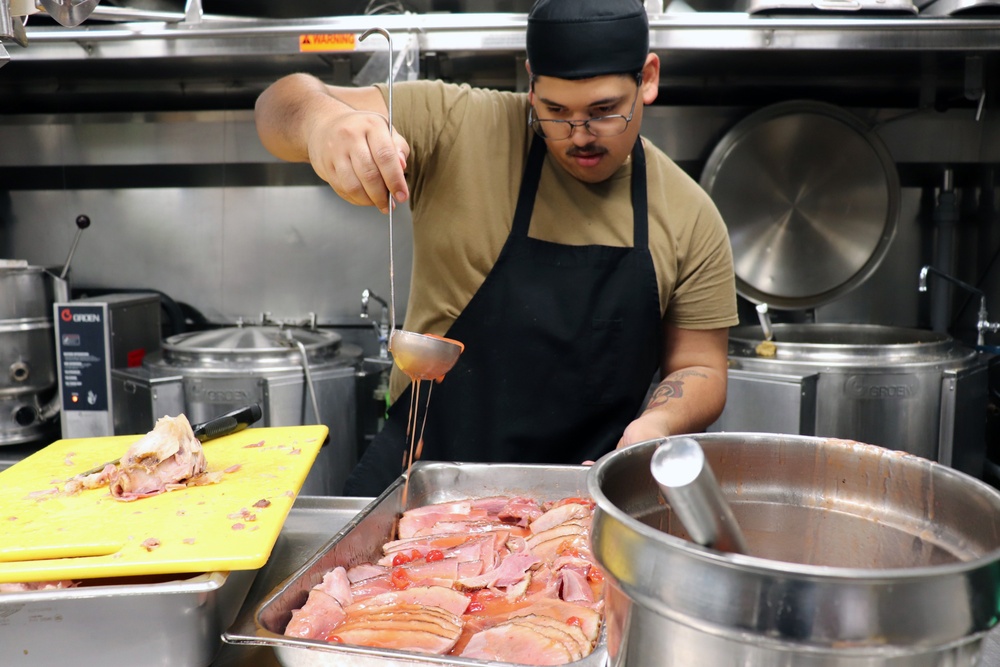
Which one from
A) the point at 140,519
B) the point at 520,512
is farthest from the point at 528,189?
the point at 140,519

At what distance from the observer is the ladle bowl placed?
1.52 m

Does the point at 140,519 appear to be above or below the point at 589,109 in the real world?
below

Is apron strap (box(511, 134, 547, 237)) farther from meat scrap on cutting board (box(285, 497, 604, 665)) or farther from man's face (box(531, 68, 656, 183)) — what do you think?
meat scrap on cutting board (box(285, 497, 604, 665))

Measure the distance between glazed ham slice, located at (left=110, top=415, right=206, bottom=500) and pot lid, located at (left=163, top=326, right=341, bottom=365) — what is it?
181 cm

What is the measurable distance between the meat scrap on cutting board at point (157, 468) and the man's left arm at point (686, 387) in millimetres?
807

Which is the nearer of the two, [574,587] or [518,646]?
[518,646]

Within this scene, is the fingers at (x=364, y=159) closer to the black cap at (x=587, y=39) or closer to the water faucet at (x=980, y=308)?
the black cap at (x=587, y=39)

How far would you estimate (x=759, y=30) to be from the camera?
296cm

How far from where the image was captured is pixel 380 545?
1456mm

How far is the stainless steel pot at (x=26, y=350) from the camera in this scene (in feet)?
11.1

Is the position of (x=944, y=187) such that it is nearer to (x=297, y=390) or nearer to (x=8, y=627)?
(x=297, y=390)

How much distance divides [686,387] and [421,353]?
753mm

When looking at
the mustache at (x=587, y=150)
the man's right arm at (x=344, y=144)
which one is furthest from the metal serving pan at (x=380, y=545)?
the mustache at (x=587, y=150)

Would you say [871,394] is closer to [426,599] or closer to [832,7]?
[832,7]
